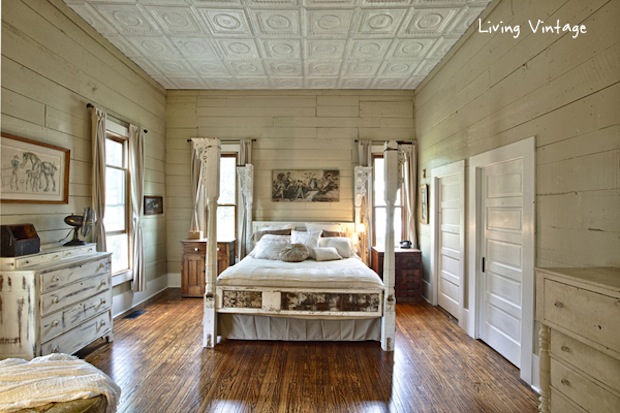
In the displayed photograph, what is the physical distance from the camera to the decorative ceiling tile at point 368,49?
4047 mm

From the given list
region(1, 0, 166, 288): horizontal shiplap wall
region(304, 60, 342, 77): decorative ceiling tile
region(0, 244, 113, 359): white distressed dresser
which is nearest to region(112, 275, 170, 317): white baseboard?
region(0, 244, 113, 359): white distressed dresser

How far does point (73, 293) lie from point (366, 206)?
4.37m

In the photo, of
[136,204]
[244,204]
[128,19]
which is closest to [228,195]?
[244,204]

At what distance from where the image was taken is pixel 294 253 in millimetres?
4121

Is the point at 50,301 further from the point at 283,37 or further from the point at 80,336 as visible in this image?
the point at 283,37

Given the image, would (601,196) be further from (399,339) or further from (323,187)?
(323,187)

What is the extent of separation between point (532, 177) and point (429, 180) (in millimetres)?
2454

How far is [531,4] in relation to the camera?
2656 millimetres

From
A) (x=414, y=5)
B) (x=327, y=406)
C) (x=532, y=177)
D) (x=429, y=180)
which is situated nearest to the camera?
(x=327, y=406)

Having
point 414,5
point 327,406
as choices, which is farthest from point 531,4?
point 327,406

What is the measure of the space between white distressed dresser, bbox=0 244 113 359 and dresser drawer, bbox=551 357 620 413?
3.82 metres

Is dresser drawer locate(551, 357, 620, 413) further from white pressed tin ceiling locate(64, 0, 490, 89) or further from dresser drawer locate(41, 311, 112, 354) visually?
dresser drawer locate(41, 311, 112, 354)

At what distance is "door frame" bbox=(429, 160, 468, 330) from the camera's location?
12.6 feet

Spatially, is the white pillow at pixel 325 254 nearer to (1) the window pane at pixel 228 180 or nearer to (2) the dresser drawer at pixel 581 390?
(1) the window pane at pixel 228 180
